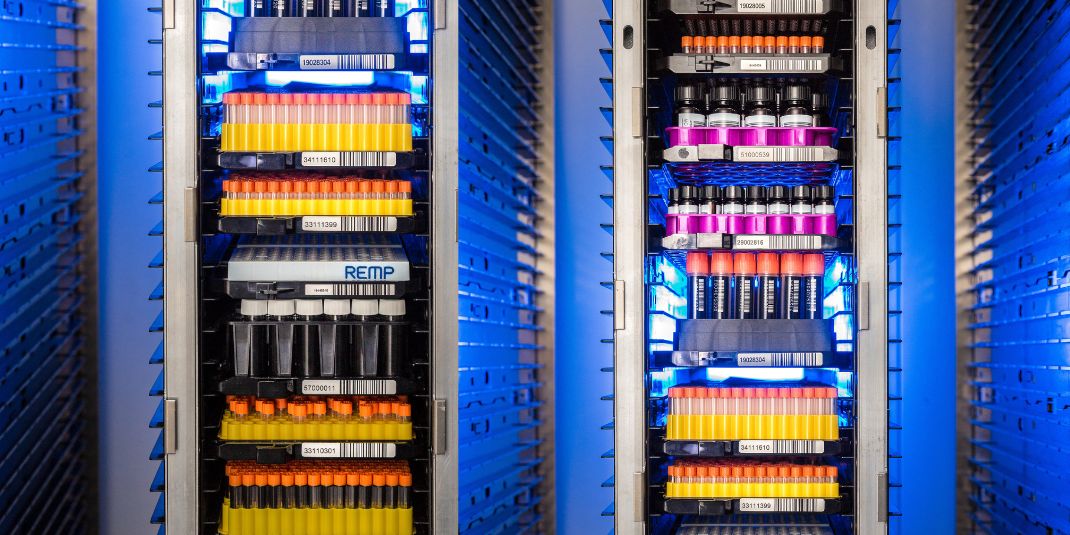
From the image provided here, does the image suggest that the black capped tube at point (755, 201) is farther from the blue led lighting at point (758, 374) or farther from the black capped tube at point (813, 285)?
the blue led lighting at point (758, 374)

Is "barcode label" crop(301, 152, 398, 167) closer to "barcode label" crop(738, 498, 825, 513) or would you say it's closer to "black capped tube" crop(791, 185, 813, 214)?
"black capped tube" crop(791, 185, 813, 214)

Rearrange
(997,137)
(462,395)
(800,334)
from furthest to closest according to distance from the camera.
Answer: (997,137) → (462,395) → (800,334)

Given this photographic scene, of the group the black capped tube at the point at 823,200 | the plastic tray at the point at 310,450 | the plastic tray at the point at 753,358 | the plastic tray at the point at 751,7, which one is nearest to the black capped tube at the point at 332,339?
the plastic tray at the point at 310,450

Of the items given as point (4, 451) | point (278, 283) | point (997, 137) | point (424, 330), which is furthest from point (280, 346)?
point (997, 137)

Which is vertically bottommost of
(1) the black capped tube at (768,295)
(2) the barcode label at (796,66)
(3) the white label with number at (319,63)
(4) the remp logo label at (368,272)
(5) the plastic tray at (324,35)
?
(1) the black capped tube at (768,295)

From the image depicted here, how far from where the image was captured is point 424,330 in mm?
3797

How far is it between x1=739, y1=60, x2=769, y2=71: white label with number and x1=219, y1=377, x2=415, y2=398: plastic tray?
1430 millimetres

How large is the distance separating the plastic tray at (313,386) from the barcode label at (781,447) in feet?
3.48

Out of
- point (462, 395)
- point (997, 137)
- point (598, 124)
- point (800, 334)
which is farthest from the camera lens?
point (598, 124)

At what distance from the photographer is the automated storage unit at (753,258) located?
3.60 metres

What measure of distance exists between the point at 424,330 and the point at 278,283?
490mm

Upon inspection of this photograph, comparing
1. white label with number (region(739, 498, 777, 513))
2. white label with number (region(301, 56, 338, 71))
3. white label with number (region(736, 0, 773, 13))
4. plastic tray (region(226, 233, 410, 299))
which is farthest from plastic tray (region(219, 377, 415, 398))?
white label with number (region(736, 0, 773, 13))

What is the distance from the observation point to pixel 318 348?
12.3ft

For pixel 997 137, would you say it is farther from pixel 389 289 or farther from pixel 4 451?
pixel 4 451
